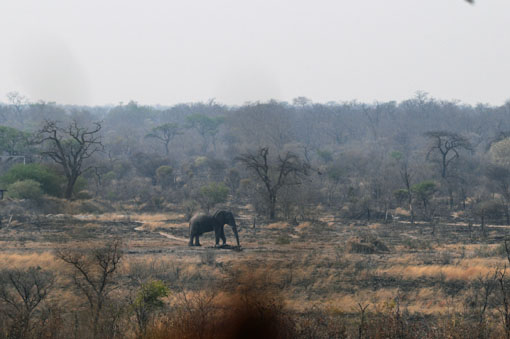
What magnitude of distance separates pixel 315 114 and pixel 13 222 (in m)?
67.9

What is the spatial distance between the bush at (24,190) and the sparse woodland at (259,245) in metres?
0.08

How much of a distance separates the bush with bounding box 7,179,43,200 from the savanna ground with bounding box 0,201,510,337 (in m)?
4.78

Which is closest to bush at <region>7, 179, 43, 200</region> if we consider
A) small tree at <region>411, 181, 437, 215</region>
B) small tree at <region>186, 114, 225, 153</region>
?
small tree at <region>411, 181, 437, 215</region>

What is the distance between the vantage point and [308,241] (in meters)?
24.6

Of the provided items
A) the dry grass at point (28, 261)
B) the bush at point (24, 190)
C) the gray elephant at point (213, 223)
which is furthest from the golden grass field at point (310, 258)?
the bush at point (24, 190)

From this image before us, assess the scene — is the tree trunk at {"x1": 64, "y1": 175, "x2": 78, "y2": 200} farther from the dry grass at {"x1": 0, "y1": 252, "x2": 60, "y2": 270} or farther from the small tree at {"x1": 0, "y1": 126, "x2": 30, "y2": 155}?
the dry grass at {"x1": 0, "y1": 252, "x2": 60, "y2": 270}

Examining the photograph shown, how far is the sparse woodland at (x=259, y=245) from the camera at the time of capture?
10.9 metres

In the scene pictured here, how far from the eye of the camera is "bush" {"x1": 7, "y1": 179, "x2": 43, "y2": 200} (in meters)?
32.2

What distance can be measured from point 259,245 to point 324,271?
6.17 metres

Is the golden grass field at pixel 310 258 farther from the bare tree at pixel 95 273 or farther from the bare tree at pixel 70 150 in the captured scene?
the bare tree at pixel 70 150

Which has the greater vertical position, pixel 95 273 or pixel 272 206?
pixel 272 206

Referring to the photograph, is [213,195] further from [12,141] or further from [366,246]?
[366,246]

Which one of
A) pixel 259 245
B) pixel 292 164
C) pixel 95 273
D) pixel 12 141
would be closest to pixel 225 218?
pixel 259 245

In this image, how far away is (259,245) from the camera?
22.6 meters
